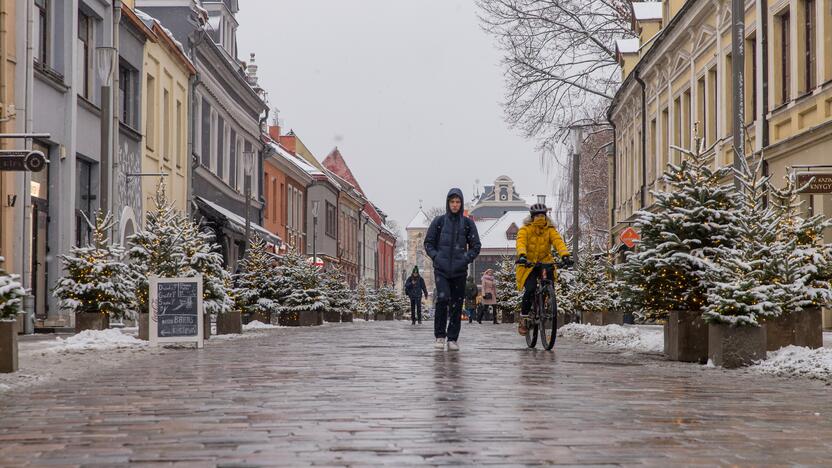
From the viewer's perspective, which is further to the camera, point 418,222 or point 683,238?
point 418,222

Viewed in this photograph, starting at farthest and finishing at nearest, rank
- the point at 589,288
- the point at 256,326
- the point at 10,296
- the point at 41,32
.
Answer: the point at 256,326 < the point at 589,288 < the point at 41,32 < the point at 10,296

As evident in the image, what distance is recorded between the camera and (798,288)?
499 inches

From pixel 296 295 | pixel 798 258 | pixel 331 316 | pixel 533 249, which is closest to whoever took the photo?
pixel 798 258

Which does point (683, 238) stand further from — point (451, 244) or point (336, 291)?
point (336, 291)

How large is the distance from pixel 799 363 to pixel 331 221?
58435 mm

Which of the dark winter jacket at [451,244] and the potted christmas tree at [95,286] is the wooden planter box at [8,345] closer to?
the dark winter jacket at [451,244]

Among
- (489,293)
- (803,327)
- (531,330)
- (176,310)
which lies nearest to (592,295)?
(531,330)

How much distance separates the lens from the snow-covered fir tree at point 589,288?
81.6 ft

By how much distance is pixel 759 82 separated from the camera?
2575 centimetres

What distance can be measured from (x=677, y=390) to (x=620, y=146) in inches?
1565

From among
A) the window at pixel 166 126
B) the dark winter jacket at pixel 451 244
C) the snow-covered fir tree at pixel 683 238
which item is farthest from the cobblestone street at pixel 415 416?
the window at pixel 166 126

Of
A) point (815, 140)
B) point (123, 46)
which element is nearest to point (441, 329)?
point (815, 140)

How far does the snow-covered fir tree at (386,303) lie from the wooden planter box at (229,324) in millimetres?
31523

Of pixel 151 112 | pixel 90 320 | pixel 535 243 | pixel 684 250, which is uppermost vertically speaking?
pixel 151 112
